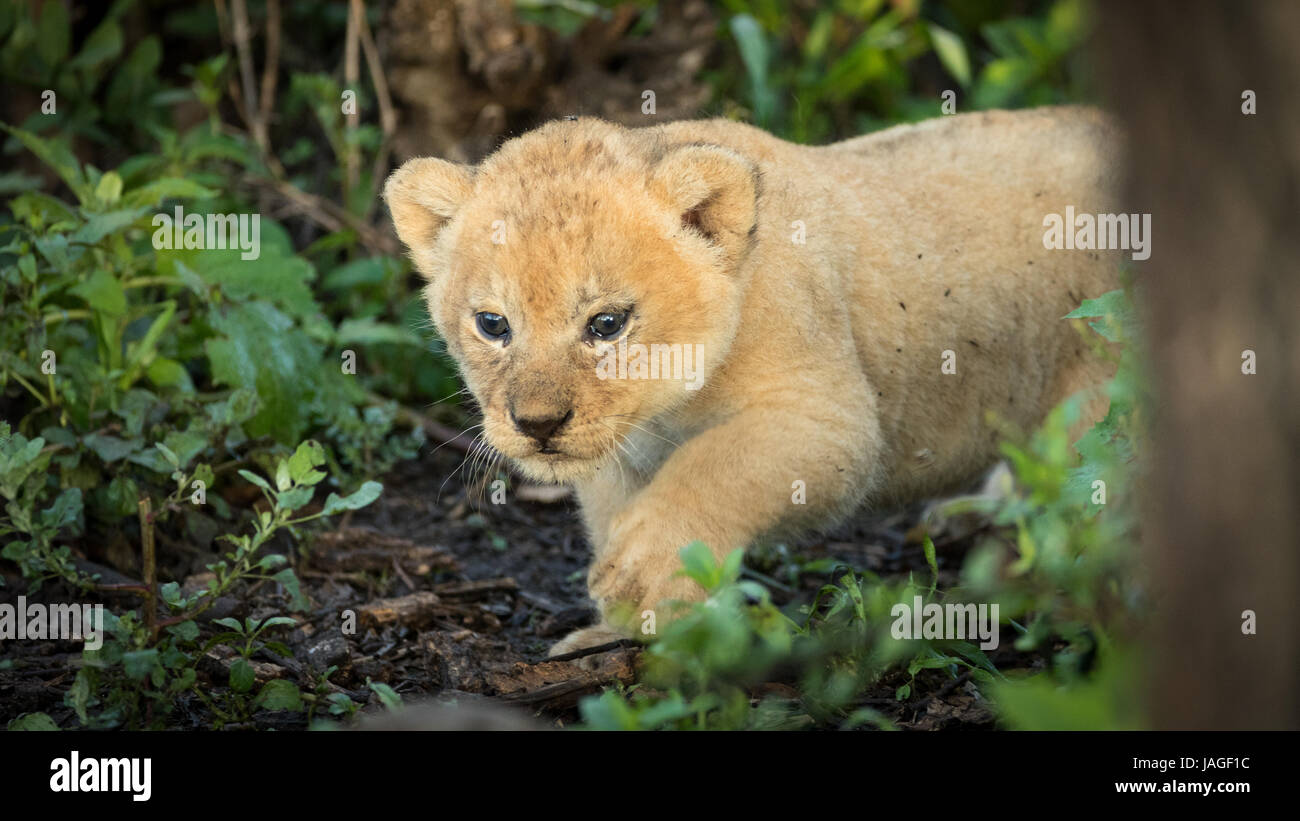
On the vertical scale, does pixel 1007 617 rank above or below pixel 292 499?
below

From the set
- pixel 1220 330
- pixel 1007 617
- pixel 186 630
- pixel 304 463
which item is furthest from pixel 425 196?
pixel 1220 330

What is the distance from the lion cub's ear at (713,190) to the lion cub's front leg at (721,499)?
0.68 meters

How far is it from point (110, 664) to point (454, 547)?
2525 mm

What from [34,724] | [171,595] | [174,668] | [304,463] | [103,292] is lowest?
[34,724]

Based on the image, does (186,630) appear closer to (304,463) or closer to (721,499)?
(304,463)

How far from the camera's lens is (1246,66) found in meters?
2.04

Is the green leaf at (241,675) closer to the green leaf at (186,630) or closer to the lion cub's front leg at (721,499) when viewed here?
the green leaf at (186,630)

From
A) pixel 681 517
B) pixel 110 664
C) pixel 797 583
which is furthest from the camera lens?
pixel 797 583

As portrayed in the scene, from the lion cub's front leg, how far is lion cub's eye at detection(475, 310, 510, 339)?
765mm

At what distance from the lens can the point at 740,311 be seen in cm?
463

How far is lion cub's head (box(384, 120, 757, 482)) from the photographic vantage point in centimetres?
428

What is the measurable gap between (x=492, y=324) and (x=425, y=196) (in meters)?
0.72

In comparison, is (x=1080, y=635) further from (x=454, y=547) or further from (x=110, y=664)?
(x=454, y=547)
